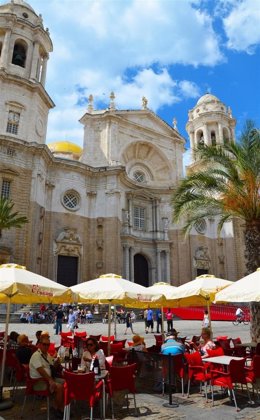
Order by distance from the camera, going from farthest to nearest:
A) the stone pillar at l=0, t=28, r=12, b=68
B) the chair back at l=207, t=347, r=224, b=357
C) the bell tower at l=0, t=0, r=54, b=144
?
the stone pillar at l=0, t=28, r=12, b=68 → the bell tower at l=0, t=0, r=54, b=144 → the chair back at l=207, t=347, r=224, b=357

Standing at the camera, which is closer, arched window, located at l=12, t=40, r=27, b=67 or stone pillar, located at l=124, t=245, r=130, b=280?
arched window, located at l=12, t=40, r=27, b=67

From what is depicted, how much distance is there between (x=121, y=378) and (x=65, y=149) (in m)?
41.6

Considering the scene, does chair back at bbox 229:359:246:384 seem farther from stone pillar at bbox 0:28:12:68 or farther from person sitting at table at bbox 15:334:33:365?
stone pillar at bbox 0:28:12:68

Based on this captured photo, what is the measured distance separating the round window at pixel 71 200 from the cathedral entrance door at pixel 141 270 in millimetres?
8654

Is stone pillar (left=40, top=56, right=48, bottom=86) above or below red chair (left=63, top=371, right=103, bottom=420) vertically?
above

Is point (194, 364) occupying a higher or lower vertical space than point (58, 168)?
lower

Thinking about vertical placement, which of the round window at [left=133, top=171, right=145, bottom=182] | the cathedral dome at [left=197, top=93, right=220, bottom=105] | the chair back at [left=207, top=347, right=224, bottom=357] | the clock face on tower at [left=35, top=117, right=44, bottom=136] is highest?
the cathedral dome at [left=197, top=93, right=220, bottom=105]

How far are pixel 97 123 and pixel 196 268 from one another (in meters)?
19.5

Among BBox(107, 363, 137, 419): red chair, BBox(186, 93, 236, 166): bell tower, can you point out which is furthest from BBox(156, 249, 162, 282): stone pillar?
BBox(107, 363, 137, 419): red chair

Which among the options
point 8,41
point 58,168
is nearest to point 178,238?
point 58,168

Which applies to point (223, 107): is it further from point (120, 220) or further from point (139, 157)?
point (120, 220)

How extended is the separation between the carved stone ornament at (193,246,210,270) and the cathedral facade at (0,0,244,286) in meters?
0.12

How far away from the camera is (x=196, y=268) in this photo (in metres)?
37.5

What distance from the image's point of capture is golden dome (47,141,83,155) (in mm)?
45125
